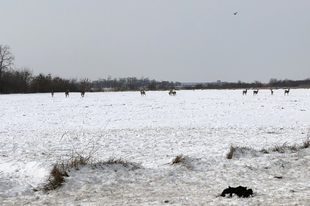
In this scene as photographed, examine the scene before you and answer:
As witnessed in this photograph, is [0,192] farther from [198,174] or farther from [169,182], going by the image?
[198,174]

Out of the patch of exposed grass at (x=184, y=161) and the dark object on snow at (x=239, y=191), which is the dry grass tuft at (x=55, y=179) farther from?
the dark object on snow at (x=239, y=191)

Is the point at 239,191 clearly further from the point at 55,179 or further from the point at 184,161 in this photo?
the point at 55,179

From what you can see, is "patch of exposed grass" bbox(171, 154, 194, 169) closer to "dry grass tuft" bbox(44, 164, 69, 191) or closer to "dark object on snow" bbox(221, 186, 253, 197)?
"dark object on snow" bbox(221, 186, 253, 197)

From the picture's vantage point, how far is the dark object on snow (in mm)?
3351

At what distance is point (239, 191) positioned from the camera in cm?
343

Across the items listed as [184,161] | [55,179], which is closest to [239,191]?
[184,161]

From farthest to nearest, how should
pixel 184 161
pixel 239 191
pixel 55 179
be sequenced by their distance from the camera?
pixel 184 161 < pixel 55 179 < pixel 239 191

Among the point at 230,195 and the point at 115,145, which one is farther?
the point at 115,145

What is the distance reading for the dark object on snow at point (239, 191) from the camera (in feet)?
11.0

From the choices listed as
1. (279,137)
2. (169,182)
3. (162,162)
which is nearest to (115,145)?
(162,162)

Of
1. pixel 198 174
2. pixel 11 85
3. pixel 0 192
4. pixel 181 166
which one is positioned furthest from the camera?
pixel 11 85

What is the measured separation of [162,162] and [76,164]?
1.62m

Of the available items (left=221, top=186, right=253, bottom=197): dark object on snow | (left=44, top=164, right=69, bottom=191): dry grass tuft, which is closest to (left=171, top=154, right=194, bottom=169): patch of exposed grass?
(left=221, top=186, right=253, bottom=197): dark object on snow

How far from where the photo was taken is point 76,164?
177 inches
